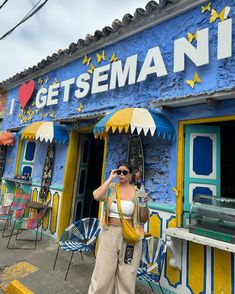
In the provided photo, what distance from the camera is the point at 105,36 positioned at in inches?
197

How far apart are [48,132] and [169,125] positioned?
2.73 meters

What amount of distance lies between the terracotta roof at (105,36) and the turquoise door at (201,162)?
223cm

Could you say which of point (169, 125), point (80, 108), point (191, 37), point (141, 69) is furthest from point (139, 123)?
point (80, 108)

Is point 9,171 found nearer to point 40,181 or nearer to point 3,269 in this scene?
point 40,181

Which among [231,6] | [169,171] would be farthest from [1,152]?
[231,6]

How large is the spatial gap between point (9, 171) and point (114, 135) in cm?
468

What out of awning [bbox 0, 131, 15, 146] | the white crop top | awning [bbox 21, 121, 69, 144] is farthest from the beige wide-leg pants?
awning [bbox 0, 131, 15, 146]

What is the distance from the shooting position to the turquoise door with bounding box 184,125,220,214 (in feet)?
11.0

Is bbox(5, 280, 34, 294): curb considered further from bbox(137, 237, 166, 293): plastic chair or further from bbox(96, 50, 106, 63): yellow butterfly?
bbox(96, 50, 106, 63): yellow butterfly

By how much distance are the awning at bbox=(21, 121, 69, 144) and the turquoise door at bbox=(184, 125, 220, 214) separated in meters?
2.95

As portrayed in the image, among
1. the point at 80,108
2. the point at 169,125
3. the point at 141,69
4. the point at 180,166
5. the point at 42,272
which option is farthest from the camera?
the point at 80,108

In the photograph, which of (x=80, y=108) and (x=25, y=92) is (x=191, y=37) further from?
(x=25, y=92)

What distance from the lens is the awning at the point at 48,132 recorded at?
501cm

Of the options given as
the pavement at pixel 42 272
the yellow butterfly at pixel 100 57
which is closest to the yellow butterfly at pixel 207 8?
the yellow butterfly at pixel 100 57
